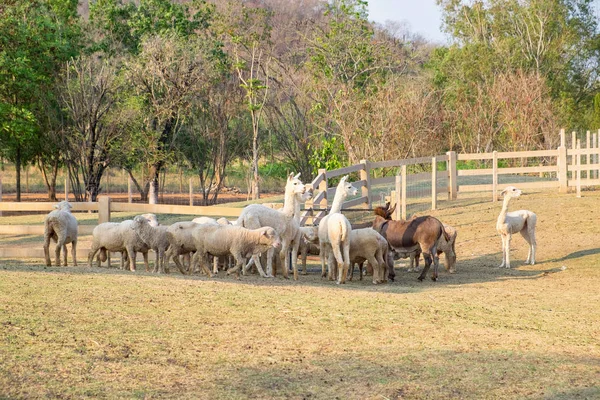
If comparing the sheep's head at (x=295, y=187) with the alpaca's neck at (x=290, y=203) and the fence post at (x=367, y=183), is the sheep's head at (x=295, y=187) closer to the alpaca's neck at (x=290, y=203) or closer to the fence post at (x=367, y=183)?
the alpaca's neck at (x=290, y=203)

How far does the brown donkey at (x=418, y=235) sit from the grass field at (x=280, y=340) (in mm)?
2052

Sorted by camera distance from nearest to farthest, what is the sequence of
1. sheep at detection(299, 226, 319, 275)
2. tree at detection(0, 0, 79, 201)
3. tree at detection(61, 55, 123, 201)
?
sheep at detection(299, 226, 319, 275) → tree at detection(0, 0, 79, 201) → tree at detection(61, 55, 123, 201)

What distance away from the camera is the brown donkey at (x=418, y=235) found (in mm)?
15602

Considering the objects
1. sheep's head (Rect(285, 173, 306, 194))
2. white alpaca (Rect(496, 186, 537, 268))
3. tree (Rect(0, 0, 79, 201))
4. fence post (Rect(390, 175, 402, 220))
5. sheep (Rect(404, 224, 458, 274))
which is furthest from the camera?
tree (Rect(0, 0, 79, 201))

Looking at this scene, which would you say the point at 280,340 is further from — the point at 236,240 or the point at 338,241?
the point at 338,241

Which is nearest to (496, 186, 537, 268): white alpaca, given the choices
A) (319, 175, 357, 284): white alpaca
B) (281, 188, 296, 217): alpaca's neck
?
(319, 175, 357, 284): white alpaca

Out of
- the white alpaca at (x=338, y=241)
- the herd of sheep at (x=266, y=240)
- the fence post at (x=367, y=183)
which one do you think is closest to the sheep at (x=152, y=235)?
the herd of sheep at (x=266, y=240)

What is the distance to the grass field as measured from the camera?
7465 mm

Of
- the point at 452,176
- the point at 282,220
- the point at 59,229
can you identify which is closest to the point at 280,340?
the point at 282,220

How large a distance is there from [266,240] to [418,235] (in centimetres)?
325

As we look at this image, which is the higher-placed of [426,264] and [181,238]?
[181,238]

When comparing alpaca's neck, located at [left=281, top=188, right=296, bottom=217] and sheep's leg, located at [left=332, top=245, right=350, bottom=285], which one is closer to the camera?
sheep's leg, located at [left=332, top=245, right=350, bottom=285]

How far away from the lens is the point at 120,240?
15.5 meters

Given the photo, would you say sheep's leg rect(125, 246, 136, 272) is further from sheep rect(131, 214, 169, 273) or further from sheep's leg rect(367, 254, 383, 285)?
sheep's leg rect(367, 254, 383, 285)
